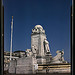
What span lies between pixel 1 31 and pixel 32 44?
39.0 feet

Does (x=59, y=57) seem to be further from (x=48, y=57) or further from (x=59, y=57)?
(x=48, y=57)

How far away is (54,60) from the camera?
12.0 meters

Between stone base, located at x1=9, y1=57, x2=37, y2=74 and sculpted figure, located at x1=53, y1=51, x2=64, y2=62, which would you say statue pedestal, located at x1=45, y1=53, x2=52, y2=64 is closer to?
sculpted figure, located at x1=53, y1=51, x2=64, y2=62

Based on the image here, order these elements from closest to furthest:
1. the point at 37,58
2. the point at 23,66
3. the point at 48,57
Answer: the point at 23,66 → the point at 48,57 → the point at 37,58

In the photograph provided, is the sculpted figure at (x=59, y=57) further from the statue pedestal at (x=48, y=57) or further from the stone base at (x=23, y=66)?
the stone base at (x=23, y=66)

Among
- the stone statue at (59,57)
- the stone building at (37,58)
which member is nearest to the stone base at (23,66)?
the stone building at (37,58)

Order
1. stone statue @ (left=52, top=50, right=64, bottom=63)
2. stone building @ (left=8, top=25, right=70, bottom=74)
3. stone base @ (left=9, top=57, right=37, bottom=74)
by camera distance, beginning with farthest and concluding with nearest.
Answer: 1. stone statue @ (left=52, top=50, right=64, bottom=63)
2. stone building @ (left=8, top=25, right=70, bottom=74)
3. stone base @ (left=9, top=57, right=37, bottom=74)

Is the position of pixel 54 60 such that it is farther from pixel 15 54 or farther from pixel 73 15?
pixel 73 15

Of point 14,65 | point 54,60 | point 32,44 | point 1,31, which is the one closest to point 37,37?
point 32,44

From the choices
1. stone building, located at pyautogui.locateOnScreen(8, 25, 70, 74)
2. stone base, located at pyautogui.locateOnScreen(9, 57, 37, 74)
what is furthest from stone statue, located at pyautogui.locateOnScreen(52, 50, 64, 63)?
stone base, located at pyautogui.locateOnScreen(9, 57, 37, 74)

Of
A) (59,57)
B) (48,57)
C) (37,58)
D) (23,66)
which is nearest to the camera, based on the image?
(23,66)

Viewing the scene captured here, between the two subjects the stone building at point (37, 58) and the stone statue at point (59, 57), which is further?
the stone statue at point (59, 57)

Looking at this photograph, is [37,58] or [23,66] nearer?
[23,66]

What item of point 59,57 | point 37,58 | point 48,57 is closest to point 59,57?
point 59,57
